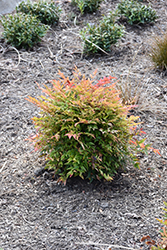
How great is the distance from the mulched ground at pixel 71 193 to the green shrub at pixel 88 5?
2364mm

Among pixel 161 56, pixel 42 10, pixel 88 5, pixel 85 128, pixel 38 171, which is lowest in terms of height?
pixel 38 171

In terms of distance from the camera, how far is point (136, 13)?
5.68m

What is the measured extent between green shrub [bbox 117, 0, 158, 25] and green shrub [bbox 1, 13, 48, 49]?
75.5 inches

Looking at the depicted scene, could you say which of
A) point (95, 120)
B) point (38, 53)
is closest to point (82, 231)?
point (95, 120)

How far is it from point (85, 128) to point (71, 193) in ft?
2.13

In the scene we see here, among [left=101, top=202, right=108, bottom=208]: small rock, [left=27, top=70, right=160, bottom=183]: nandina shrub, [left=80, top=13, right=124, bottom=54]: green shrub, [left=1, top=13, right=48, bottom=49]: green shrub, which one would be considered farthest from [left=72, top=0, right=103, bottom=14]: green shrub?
[left=101, top=202, right=108, bottom=208]: small rock

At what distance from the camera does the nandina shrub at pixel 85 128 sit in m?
2.34

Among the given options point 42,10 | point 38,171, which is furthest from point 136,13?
point 38,171

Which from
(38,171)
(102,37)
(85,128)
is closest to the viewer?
(85,128)

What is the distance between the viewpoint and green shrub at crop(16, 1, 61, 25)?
5621mm

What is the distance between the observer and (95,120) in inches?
93.0

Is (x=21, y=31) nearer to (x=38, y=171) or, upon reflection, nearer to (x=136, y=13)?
(x=136, y=13)

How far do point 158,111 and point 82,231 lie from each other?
214 centimetres

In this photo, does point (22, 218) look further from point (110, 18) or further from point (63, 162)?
point (110, 18)
